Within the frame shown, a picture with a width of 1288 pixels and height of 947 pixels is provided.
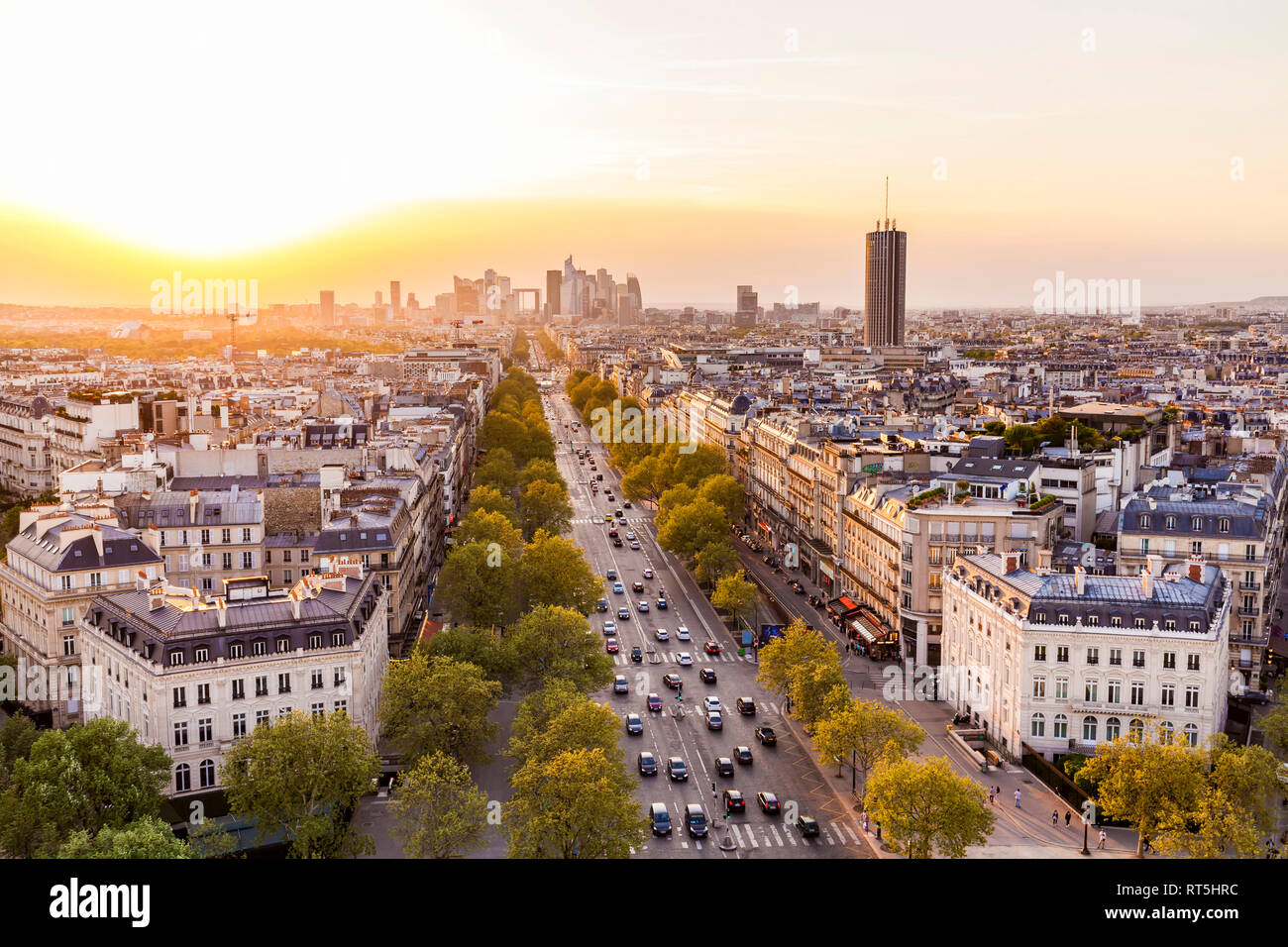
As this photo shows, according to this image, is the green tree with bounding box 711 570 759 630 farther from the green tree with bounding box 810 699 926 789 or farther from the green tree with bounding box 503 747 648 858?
the green tree with bounding box 503 747 648 858

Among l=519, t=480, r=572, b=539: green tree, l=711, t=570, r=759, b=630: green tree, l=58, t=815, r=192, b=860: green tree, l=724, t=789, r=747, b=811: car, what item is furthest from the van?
l=519, t=480, r=572, b=539: green tree

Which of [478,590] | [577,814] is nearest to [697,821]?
[577,814]

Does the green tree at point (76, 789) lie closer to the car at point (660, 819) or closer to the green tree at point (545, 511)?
the car at point (660, 819)

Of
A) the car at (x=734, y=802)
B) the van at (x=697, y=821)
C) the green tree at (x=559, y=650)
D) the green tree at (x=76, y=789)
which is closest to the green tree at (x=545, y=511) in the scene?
the green tree at (x=559, y=650)

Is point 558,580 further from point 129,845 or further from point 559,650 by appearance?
point 129,845
